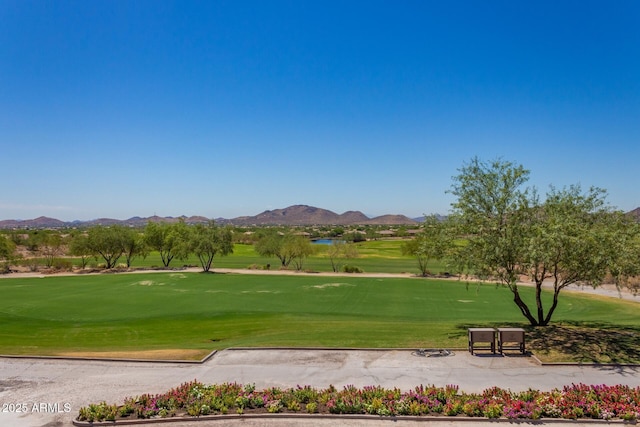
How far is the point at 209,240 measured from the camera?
6962cm

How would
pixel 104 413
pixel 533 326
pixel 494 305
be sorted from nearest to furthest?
pixel 104 413, pixel 533 326, pixel 494 305

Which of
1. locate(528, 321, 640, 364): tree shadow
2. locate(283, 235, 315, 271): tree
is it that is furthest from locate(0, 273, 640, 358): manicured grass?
locate(283, 235, 315, 271): tree

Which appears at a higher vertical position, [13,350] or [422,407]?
[422,407]

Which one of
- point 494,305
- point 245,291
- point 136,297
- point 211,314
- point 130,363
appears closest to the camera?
point 130,363

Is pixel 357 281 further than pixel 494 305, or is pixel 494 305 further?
pixel 357 281

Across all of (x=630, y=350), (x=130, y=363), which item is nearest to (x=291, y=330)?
(x=130, y=363)

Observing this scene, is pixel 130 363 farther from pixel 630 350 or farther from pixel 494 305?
pixel 494 305

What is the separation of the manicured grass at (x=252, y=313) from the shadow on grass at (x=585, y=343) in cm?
69

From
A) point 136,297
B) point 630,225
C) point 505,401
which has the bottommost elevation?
point 136,297

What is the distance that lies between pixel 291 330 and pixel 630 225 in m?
17.9

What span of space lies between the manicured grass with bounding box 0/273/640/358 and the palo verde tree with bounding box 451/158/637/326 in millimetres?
3726

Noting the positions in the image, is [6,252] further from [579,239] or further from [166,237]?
[579,239]

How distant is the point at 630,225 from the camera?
768 inches

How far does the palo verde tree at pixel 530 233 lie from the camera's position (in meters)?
17.8
